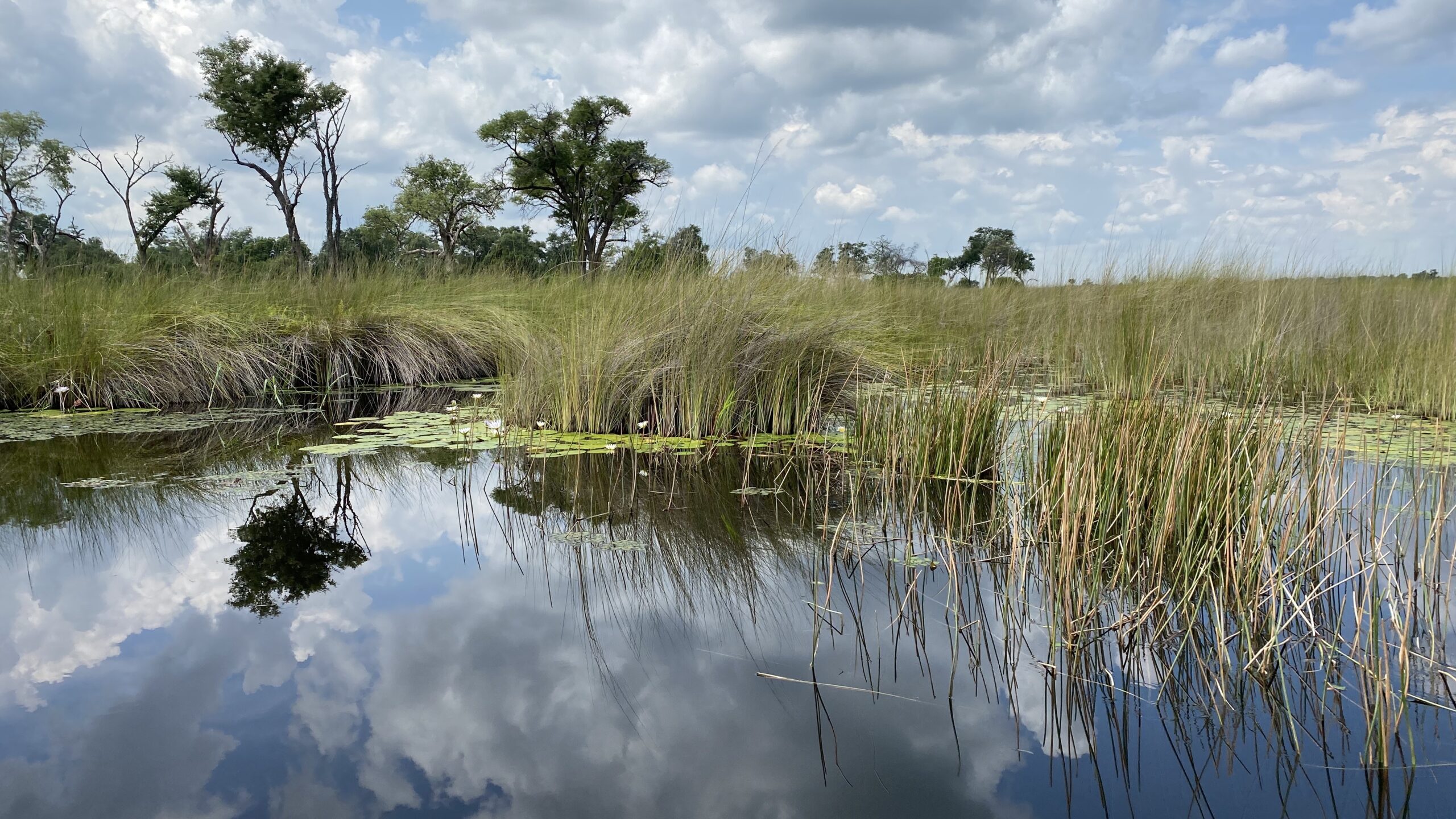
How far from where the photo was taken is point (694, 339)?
417 centimetres

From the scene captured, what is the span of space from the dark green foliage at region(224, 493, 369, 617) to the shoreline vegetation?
1764 millimetres

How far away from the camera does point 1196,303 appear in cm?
657

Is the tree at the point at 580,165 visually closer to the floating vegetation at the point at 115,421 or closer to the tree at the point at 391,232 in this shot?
the tree at the point at 391,232

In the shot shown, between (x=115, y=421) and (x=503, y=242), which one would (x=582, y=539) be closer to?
(x=115, y=421)

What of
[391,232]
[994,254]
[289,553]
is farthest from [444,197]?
[289,553]

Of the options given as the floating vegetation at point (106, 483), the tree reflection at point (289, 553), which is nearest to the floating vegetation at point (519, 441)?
the floating vegetation at point (106, 483)

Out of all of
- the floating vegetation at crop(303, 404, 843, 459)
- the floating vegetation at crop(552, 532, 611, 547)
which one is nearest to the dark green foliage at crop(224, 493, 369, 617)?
the floating vegetation at crop(552, 532, 611, 547)

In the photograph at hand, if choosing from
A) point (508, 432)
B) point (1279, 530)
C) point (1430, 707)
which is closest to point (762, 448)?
point (508, 432)

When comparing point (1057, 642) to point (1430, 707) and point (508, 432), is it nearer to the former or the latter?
point (1430, 707)

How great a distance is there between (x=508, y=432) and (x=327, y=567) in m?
1.91

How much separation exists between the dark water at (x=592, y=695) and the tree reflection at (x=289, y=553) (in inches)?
0.6

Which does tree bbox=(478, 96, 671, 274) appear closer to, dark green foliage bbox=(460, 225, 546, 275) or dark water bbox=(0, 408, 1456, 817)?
dark green foliage bbox=(460, 225, 546, 275)

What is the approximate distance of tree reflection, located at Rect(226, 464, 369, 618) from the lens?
2.32 m

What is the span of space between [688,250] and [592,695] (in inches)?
140
